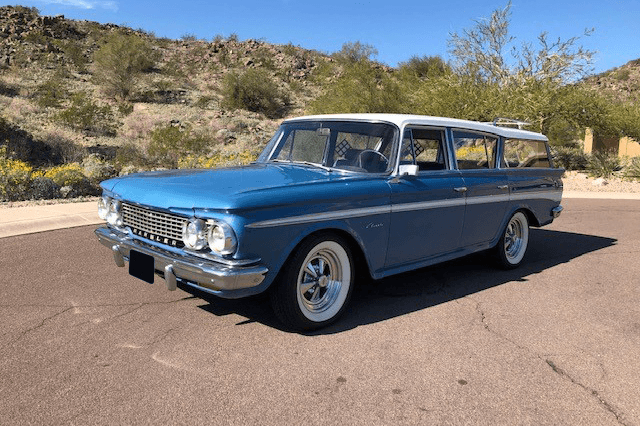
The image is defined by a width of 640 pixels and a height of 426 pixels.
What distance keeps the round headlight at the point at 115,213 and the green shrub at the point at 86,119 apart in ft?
76.5

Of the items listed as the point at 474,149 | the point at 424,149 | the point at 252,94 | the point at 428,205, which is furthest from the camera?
the point at 252,94

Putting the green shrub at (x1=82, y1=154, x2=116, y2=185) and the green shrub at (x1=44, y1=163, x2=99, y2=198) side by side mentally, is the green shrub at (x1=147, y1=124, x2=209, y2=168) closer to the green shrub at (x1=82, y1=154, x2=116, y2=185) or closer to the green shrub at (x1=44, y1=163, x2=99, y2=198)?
the green shrub at (x1=82, y1=154, x2=116, y2=185)

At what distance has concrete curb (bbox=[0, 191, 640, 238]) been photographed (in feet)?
24.6

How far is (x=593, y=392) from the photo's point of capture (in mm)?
3201

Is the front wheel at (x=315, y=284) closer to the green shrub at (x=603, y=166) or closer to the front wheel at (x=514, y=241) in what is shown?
the front wheel at (x=514, y=241)

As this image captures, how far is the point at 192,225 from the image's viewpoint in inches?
141

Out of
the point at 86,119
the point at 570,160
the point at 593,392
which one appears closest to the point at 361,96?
the point at 570,160

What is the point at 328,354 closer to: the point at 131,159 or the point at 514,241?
the point at 514,241

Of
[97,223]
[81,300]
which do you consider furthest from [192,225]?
[97,223]

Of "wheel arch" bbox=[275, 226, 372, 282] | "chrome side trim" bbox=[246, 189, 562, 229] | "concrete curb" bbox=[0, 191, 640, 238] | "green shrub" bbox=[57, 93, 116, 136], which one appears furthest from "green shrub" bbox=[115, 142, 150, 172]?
"wheel arch" bbox=[275, 226, 372, 282]

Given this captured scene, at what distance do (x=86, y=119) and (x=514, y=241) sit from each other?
24172 mm

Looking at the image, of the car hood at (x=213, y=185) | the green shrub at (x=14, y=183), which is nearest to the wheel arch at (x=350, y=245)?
the car hood at (x=213, y=185)

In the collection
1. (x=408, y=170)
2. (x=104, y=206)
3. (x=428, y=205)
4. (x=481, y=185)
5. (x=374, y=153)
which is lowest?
(x=104, y=206)

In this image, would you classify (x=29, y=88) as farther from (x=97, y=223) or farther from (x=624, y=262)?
(x=624, y=262)
